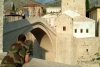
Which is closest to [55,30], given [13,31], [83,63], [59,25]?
[59,25]

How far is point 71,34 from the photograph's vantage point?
958 inches

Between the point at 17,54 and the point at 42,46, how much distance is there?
69.2 feet

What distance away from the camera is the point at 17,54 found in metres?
5.01

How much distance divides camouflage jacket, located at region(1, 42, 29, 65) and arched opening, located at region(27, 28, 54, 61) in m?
18.9

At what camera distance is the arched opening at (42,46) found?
24.7 m

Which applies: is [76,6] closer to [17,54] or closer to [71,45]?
[71,45]

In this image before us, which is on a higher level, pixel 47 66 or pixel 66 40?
pixel 47 66

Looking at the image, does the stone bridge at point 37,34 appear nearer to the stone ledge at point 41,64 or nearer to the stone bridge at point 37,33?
the stone bridge at point 37,33

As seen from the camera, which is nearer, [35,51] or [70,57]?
[70,57]

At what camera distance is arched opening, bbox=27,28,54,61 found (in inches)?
973

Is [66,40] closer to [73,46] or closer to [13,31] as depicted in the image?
[73,46]

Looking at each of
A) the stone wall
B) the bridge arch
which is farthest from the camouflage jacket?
the stone wall

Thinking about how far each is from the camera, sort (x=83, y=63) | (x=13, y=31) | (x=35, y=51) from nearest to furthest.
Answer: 1. (x=13, y=31)
2. (x=83, y=63)
3. (x=35, y=51)

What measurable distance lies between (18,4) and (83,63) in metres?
43.5
